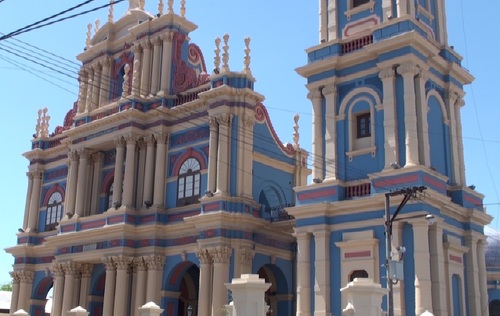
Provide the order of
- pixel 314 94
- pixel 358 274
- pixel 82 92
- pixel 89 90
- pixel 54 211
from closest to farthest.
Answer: pixel 358 274
pixel 314 94
pixel 89 90
pixel 82 92
pixel 54 211

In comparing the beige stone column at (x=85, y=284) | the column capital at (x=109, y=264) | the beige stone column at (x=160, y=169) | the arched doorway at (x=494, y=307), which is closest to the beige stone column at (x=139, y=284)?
the column capital at (x=109, y=264)

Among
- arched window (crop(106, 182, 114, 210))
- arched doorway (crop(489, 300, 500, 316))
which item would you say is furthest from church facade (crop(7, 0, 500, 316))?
arched doorway (crop(489, 300, 500, 316))

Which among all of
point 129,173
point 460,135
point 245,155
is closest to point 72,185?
point 129,173

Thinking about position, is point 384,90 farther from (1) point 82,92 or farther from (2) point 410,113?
(1) point 82,92

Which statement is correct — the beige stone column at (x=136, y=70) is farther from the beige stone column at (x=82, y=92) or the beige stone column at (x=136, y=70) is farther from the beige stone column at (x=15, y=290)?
the beige stone column at (x=15, y=290)

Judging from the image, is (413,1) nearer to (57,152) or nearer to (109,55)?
(109,55)

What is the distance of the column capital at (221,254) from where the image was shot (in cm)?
2944

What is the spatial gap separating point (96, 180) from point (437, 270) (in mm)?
19840

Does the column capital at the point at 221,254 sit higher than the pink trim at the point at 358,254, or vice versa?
the column capital at the point at 221,254

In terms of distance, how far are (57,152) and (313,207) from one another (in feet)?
67.4

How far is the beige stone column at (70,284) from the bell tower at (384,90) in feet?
49.7

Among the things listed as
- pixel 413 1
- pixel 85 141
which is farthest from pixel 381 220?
pixel 85 141

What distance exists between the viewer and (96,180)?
36344mm

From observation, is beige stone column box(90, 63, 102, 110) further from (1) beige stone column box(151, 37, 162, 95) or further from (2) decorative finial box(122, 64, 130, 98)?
(1) beige stone column box(151, 37, 162, 95)
